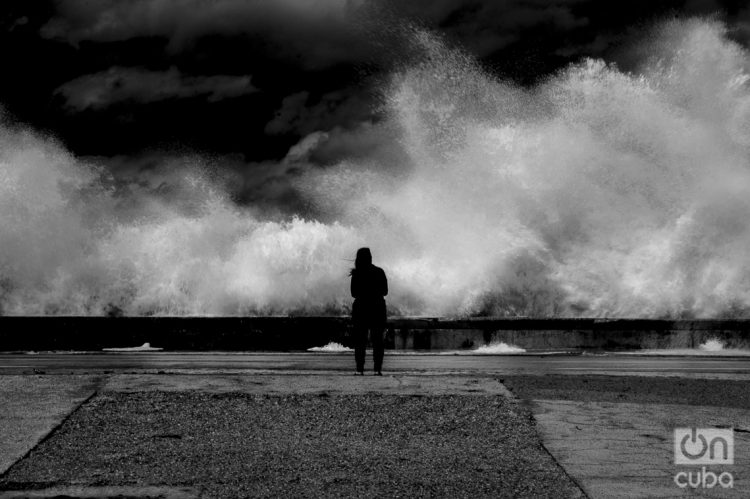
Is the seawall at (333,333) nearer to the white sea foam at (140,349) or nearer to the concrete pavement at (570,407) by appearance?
the white sea foam at (140,349)

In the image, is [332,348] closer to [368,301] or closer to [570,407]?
[368,301]

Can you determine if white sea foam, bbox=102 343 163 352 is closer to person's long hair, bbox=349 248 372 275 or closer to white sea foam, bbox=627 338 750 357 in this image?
person's long hair, bbox=349 248 372 275

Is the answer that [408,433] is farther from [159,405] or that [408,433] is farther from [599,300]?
[599,300]

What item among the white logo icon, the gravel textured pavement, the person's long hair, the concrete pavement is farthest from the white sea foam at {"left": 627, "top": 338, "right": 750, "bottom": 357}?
the gravel textured pavement

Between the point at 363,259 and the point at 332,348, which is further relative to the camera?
the point at 332,348

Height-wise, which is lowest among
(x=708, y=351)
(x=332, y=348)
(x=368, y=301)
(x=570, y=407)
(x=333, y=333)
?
(x=570, y=407)

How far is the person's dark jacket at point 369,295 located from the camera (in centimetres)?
1148

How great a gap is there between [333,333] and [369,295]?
824cm

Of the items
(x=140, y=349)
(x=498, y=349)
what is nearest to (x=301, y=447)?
(x=498, y=349)

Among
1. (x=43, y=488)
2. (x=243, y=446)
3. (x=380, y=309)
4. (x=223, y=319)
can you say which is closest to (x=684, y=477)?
(x=243, y=446)

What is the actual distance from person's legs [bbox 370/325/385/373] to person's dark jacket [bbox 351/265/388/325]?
0.10 meters

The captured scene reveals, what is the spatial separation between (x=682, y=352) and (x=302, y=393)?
1212 cm

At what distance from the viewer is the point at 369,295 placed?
37.8ft

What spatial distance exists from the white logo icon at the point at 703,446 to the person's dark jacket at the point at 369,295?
4964 mm
